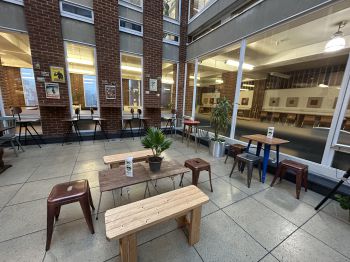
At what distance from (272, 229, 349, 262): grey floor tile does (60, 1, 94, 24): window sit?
6401 millimetres

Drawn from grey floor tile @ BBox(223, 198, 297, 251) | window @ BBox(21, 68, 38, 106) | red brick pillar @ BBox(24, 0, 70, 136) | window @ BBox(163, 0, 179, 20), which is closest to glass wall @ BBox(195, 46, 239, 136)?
window @ BBox(163, 0, 179, 20)

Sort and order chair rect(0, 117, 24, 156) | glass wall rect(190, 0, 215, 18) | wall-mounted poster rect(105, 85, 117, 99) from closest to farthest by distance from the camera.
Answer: chair rect(0, 117, 24, 156)
wall-mounted poster rect(105, 85, 117, 99)
glass wall rect(190, 0, 215, 18)

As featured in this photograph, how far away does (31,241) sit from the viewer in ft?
4.72

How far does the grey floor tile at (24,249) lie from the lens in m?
1.28

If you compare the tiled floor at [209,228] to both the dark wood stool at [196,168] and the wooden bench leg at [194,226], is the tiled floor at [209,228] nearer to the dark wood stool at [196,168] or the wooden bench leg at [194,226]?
the wooden bench leg at [194,226]

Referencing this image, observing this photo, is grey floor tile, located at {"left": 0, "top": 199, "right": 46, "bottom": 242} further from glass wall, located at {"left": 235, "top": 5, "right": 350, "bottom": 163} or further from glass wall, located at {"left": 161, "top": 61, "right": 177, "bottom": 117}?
glass wall, located at {"left": 161, "top": 61, "right": 177, "bottom": 117}

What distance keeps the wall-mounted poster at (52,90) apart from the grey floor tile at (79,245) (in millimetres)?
4036

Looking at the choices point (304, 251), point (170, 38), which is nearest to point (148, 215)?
point (304, 251)

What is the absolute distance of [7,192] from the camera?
7.05 ft

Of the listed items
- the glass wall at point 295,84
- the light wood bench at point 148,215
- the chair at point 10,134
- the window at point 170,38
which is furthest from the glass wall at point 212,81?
the chair at point 10,134

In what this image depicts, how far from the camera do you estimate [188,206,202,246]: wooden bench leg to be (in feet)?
4.57

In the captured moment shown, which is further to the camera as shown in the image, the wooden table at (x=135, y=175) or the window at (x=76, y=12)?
the window at (x=76, y=12)

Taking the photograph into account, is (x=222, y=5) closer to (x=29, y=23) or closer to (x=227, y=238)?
(x=29, y=23)

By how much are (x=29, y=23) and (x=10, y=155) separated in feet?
10.9
